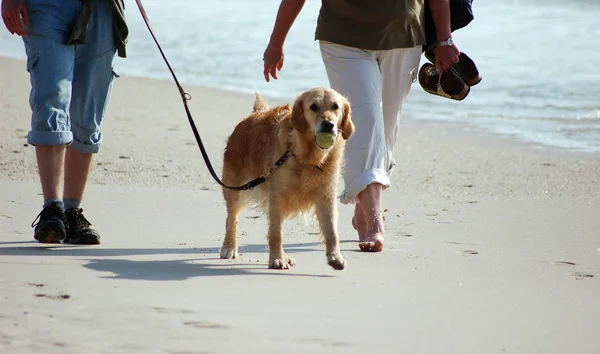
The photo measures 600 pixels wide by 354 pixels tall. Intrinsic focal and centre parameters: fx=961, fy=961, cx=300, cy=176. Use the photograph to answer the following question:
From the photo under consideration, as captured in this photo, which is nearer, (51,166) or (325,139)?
(325,139)

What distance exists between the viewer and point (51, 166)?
505cm

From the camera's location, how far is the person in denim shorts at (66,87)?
496 cm

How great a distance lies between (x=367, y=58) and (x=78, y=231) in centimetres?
190

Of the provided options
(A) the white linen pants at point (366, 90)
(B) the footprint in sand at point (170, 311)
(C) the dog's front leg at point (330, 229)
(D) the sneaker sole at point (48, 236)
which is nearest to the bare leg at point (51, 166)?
(D) the sneaker sole at point (48, 236)

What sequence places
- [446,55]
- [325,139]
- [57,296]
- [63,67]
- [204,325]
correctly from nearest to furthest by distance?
[204,325] < [57,296] < [325,139] < [63,67] < [446,55]

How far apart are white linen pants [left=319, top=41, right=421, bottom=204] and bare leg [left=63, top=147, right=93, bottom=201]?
148 centimetres

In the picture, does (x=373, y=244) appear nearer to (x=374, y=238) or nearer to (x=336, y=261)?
(x=374, y=238)

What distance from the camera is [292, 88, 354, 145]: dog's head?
4.69 m

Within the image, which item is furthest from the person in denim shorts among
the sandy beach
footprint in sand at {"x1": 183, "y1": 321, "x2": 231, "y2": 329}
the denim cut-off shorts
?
footprint in sand at {"x1": 183, "y1": 321, "x2": 231, "y2": 329}

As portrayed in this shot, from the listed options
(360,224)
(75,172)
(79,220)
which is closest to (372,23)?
(360,224)

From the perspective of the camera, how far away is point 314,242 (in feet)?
19.0

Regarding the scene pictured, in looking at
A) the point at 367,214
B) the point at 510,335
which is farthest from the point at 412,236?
the point at 510,335

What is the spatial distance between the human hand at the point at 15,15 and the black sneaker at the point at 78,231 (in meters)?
1.04

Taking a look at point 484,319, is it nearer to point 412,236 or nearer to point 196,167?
point 412,236
